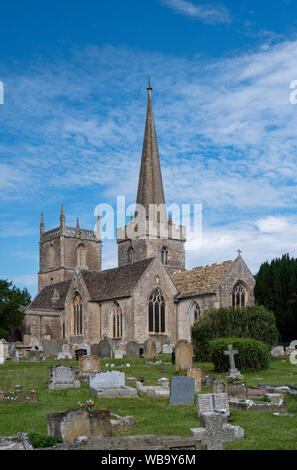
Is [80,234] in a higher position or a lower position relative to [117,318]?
higher

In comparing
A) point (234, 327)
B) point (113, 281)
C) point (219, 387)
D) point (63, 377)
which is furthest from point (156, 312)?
point (219, 387)

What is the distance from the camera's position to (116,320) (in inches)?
1731

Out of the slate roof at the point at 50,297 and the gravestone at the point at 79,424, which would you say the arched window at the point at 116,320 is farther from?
the gravestone at the point at 79,424

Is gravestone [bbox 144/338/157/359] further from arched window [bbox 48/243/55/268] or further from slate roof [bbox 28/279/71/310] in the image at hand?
arched window [bbox 48/243/55/268]

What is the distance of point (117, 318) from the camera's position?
144 feet

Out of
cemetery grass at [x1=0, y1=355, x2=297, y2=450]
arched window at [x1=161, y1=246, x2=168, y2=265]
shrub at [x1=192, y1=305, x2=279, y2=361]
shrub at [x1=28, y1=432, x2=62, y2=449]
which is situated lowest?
cemetery grass at [x1=0, y1=355, x2=297, y2=450]

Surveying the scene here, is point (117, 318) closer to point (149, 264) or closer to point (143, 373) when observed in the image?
point (149, 264)

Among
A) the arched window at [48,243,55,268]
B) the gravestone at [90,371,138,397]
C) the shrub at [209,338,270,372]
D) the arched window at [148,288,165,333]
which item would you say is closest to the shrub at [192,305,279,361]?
the shrub at [209,338,270,372]

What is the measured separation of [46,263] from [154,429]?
195ft

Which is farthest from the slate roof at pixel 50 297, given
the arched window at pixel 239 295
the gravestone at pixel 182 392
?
the gravestone at pixel 182 392

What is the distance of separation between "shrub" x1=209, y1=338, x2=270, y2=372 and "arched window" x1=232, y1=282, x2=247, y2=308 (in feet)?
52.1

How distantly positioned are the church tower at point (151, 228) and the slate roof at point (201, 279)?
45.5 feet

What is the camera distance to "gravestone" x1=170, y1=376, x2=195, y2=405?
16422mm
